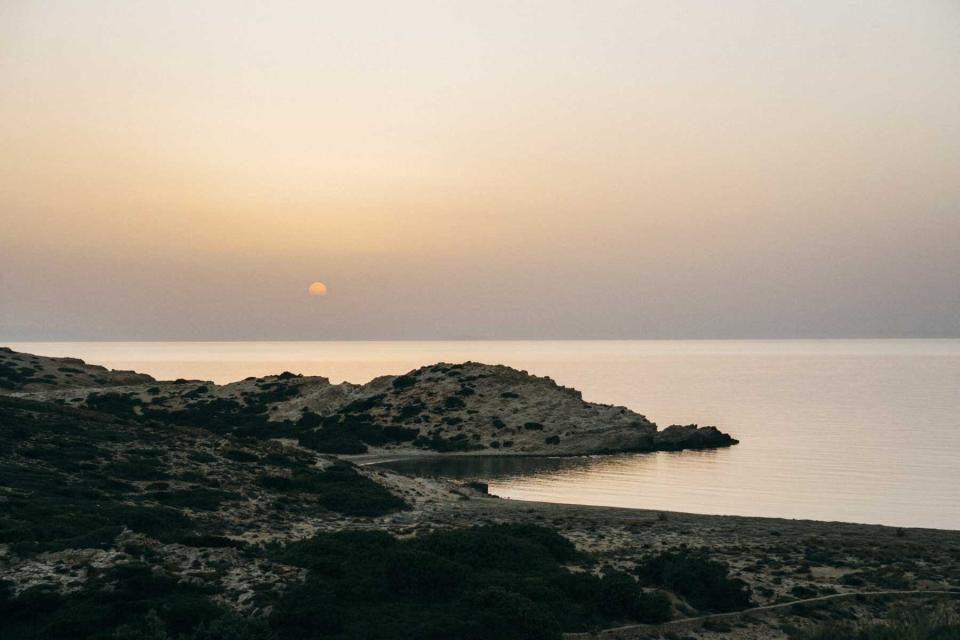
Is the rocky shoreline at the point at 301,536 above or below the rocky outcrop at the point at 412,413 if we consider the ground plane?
below

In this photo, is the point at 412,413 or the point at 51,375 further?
the point at 51,375

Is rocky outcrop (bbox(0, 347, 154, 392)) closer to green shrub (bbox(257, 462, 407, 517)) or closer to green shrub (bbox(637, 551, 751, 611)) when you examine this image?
green shrub (bbox(257, 462, 407, 517))

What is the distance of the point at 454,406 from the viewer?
89.4m

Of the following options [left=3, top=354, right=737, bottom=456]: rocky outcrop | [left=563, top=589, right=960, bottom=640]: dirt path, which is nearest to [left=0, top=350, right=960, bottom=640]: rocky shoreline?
[left=563, top=589, right=960, bottom=640]: dirt path

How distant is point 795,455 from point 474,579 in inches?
2257

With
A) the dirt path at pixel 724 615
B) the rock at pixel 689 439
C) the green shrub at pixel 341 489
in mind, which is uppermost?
the rock at pixel 689 439

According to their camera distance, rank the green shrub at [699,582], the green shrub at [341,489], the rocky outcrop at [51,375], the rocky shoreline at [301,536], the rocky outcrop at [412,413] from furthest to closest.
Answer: the rocky outcrop at [51,375] → the rocky outcrop at [412,413] → the green shrub at [341,489] → the green shrub at [699,582] → the rocky shoreline at [301,536]

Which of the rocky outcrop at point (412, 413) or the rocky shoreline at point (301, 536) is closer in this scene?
the rocky shoreline at point (301, 536)

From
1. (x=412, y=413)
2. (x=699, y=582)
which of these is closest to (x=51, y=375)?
(x=412, y=413)

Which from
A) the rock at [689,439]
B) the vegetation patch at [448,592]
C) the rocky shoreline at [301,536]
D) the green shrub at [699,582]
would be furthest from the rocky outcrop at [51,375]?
the green shrub at [699,582]

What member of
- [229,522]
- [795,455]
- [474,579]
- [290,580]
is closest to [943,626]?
[474,579]

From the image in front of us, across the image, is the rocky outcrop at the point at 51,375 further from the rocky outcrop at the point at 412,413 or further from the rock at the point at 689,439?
the rock at the point at 689,439

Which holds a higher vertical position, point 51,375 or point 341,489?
point 51,375

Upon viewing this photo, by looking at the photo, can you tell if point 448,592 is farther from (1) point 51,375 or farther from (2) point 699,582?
(1) point 51,375
